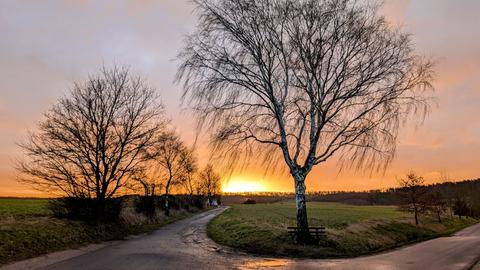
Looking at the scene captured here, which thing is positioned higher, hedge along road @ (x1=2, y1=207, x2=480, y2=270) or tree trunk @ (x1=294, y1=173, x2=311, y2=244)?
tree trunk @ (x1=294, y1=173, x2=311, y2=244)

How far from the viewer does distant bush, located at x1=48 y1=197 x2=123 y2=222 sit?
26375mm

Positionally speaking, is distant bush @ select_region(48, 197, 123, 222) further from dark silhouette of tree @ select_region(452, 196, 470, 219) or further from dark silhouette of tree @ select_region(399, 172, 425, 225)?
dark silhouette of tree @ select_region(452, 196, 470, 219)

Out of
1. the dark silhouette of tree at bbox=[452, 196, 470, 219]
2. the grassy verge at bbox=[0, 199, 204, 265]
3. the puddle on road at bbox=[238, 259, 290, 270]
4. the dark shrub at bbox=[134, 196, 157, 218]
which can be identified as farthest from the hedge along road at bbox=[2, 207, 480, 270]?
the dark silhouette of tree at bbox=[452, 196, 470, 219]

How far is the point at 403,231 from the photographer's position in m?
35.7

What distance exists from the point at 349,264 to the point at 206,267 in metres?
6.03

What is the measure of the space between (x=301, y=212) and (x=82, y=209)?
14.9 metres

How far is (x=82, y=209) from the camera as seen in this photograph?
2683 cm

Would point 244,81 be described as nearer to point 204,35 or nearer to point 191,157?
point 204,35

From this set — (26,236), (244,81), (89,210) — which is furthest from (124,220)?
(244,81)

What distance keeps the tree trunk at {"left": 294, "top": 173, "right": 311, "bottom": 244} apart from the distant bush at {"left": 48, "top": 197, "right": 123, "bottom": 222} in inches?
554

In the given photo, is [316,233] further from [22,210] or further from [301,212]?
[22,210]

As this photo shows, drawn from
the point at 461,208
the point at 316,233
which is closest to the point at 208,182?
the point at 461,208

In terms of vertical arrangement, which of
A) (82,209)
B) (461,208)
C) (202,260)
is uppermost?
(82,209)

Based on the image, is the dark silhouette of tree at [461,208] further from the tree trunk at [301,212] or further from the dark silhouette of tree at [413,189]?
the tree trunk at [301,212]
